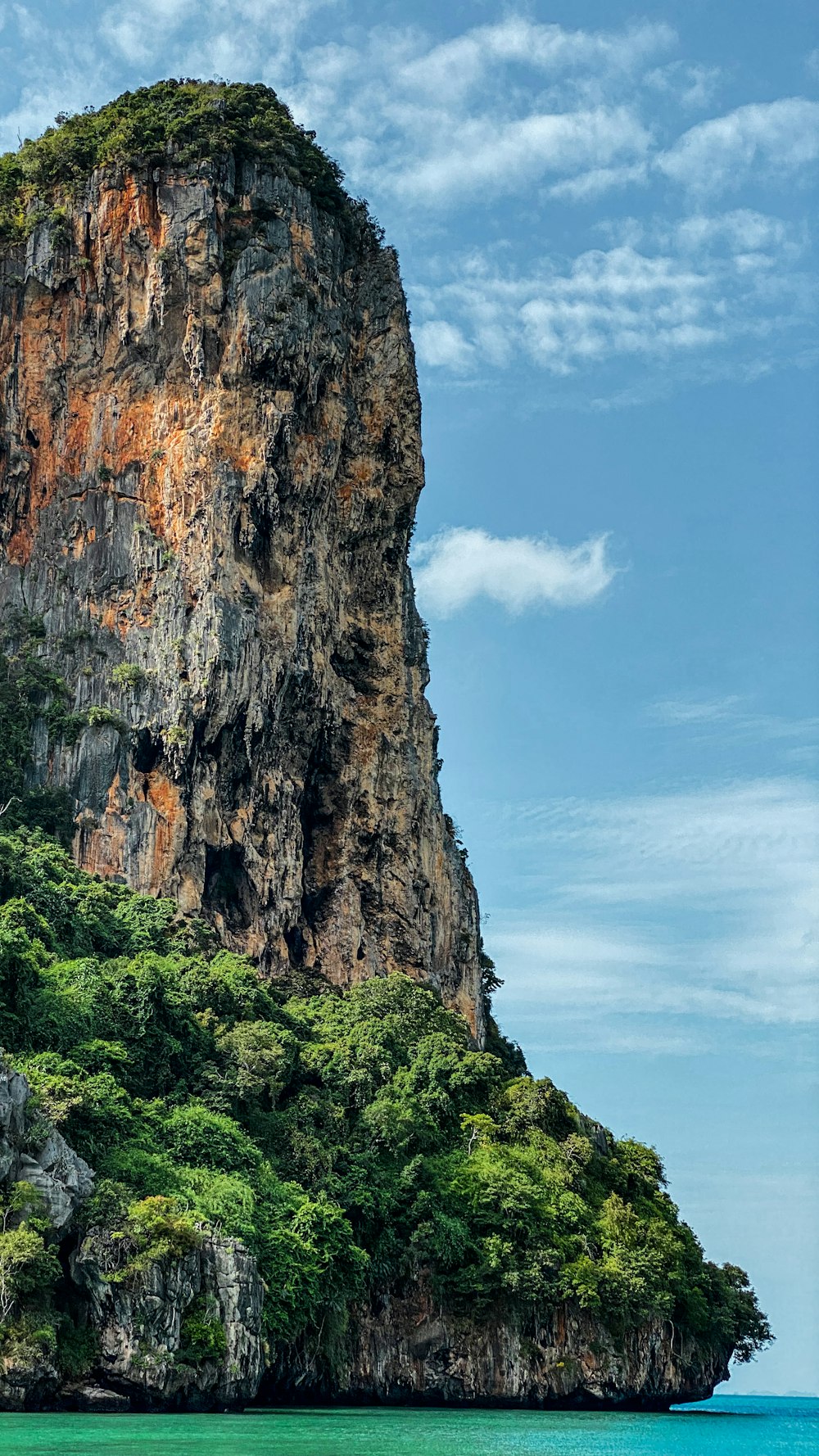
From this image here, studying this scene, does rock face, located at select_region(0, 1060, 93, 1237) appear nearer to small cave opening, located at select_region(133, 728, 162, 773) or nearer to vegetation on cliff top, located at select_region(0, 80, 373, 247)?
small cave opening, located at select_region(133, 728, 162, 773)

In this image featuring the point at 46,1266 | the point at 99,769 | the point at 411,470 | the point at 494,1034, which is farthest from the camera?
the point at 494,1034

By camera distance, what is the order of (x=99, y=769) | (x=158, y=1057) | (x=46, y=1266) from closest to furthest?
(x=46, y=1266) → (x=158, y=1057) → (x=99, y=769)

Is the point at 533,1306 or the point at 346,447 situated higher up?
the point at 346,447

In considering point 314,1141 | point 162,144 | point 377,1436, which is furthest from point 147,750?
point 377,1436

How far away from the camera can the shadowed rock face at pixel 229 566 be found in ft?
165

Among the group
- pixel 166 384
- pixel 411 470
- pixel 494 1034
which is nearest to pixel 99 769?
pixel 166 384

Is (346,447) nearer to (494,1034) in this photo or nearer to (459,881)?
(459,881)

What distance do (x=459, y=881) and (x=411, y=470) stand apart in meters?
13.5

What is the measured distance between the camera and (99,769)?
49250 millimetres

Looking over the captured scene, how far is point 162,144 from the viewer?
55.4 meters

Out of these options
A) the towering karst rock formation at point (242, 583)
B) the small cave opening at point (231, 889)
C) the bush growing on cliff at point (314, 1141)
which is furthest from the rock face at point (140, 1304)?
the small cave opening at point (231, 889)

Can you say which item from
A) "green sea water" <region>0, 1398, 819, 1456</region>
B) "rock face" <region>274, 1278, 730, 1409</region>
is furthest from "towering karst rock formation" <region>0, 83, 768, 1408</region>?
"green sea water" <region>0, 1398, 819, 1456</region>

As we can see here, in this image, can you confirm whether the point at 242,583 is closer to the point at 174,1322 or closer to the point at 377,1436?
the point at 174,1322

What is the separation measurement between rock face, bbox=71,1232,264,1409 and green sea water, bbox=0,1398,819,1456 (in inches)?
20.0
